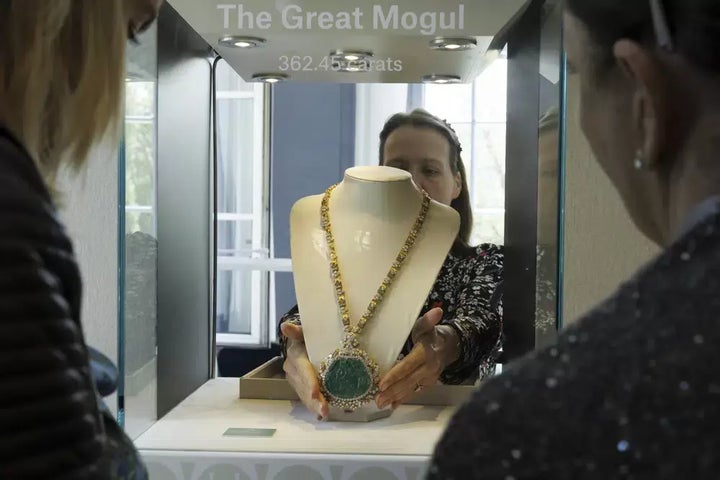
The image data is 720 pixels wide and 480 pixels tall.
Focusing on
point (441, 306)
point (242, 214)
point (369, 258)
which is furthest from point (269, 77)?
point (441, 306)

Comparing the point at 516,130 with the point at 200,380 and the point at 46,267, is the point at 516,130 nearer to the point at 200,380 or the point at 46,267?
the point at 200,380

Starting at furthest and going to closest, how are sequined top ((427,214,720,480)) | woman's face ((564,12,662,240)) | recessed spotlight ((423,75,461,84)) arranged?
recessed spotlight ((423,75,461,84)), woman's face ((564,12,662,240)), sequined top ((427,214,720,480))

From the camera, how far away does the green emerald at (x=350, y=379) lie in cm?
108

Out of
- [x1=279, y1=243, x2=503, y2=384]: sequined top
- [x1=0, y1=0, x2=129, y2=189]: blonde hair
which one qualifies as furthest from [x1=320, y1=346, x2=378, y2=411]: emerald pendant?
[x1=0, y1=0, x2=129, y2=189]: blonde hair

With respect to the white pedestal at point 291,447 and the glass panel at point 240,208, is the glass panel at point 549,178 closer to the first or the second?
the white pedestal at point 291,447

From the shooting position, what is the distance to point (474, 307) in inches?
47.9

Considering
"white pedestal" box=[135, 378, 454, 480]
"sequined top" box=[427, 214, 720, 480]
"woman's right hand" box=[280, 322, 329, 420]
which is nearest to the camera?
"sequined top" box=[427, 214, 720, 480]

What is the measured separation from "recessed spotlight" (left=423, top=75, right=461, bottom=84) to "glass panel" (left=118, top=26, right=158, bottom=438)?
1.32 feet

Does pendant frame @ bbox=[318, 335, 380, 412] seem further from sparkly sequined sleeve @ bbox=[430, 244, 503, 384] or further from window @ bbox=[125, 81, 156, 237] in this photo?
window @ bbox=[125, 81, 156, 237]

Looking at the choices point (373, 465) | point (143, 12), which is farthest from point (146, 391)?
point (143, 12)

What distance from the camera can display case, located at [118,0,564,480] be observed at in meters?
1.04

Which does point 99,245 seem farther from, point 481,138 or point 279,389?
point 481,138

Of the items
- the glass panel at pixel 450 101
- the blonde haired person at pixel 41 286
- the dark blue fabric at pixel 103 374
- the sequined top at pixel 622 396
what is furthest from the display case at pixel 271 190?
the sequined top at pixel 622 396

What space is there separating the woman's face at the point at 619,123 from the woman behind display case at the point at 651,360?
12 millimetres
